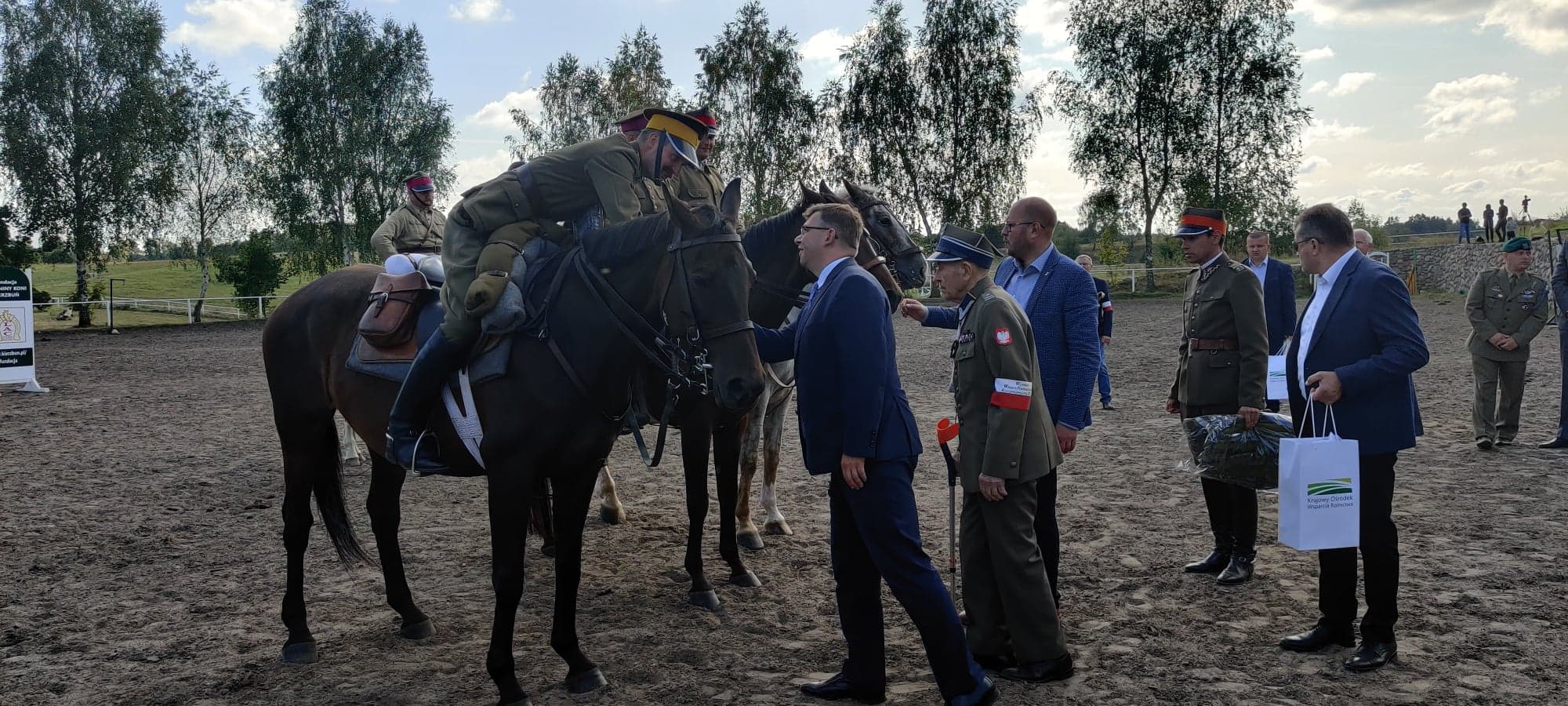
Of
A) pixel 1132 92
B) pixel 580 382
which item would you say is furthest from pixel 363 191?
pixel 580 382

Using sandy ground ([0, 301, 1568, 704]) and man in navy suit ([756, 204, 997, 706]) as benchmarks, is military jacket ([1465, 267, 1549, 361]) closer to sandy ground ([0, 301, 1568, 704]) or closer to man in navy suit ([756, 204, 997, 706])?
sandy ground ([0, 301, 1568, 704])

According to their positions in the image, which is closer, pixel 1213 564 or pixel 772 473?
pixel 1213 564

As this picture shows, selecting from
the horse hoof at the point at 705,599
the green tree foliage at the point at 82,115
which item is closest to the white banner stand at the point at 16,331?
the horse hoof at the point at 705,599

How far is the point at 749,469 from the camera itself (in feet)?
22.7

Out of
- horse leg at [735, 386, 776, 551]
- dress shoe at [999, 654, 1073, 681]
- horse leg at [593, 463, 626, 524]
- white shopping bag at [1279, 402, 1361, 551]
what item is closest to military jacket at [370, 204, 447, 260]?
horse leg at [593, 463, 626, 524]

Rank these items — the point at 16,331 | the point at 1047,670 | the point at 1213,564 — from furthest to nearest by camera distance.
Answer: the point at 16,331
the point at 1213,564
the point at 1047,670

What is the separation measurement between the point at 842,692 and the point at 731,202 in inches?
83.3

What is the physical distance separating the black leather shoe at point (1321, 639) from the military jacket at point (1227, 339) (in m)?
1.31

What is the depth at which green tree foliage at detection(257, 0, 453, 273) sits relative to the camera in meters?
36.4

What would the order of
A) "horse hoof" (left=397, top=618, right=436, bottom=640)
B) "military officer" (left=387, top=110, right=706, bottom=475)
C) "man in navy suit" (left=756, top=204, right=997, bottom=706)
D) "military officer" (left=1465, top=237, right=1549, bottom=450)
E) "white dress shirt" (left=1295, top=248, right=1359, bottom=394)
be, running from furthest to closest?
"military officer" (left=1465, top=237, right=1549, bottom=450) < "horse hoof" (left=397, top=618, right=436, bottom=640) < "white dress shirt" (left=1295, top=248, right=1359, bottom=394) < "military officer" (left=387, top=110, right=706, bottom=475) < "man in navy suit" (left=756, top=204, right=997, bottom=706)

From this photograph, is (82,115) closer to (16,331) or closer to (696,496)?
(16,331)

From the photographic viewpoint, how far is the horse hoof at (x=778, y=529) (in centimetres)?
696

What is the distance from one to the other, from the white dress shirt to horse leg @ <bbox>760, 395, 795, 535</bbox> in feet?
11.5

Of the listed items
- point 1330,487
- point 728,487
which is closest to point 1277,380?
point 1330,487
